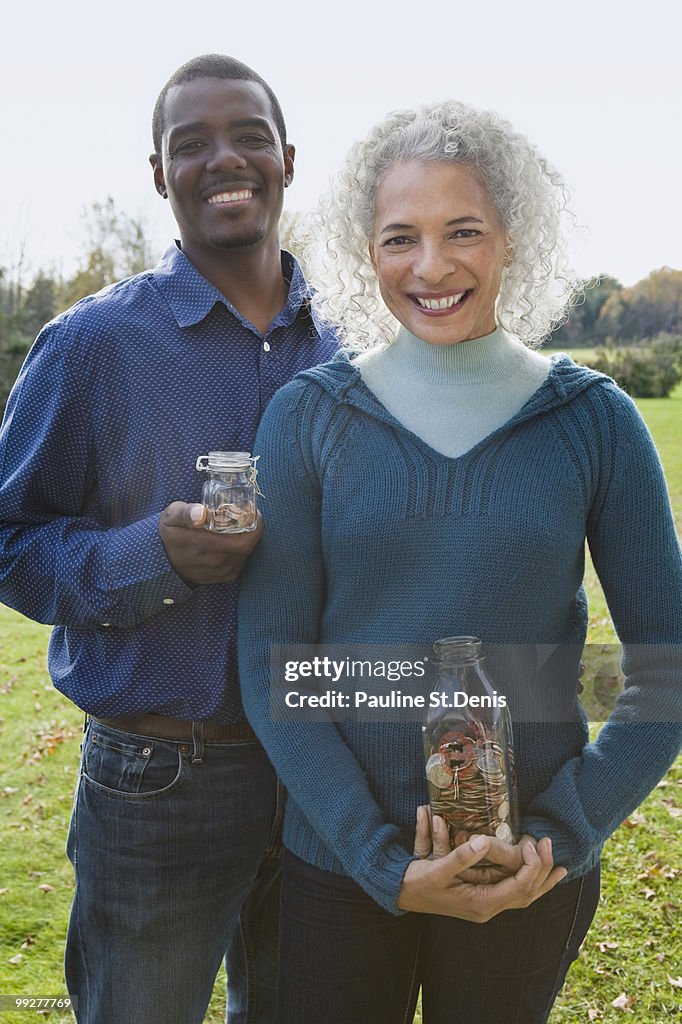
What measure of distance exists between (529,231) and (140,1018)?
2.03 m

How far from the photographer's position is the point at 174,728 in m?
2.28

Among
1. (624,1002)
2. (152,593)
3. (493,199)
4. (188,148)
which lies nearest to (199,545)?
(152,593)

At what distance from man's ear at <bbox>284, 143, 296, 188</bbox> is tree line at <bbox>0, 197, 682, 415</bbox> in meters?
19.6

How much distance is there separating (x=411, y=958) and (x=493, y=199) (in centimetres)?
162

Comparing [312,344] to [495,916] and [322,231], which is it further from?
[495,916]

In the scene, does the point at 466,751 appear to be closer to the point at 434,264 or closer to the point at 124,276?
the point at 434,264

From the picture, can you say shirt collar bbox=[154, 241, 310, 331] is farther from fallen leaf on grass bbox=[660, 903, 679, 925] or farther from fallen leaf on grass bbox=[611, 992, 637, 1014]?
fallen leaf on grass bbox=[660, 903, 679, 925]

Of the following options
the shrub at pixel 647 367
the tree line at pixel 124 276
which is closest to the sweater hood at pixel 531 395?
the tree line at pixel 124 276

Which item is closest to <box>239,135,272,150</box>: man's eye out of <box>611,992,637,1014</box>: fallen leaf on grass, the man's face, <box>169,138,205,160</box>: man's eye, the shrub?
the man's face

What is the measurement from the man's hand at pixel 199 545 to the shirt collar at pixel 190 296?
1.86 feet

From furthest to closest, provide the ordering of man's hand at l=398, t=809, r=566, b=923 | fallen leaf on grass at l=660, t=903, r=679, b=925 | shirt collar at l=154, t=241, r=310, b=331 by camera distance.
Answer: fallen leaf on grass at l=660, t=903, r=679, b=925 → shirt collar at l=154, t=241, r=310, b=331 → man's hand at l=398, t=809, r=566, b=923

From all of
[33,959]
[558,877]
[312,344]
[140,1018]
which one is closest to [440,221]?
[312,344]

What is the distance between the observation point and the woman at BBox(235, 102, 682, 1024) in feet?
6.41

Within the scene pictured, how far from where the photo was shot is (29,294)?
2783 cm
